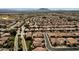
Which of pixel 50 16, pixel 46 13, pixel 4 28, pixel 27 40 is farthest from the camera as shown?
pixel 50 16
